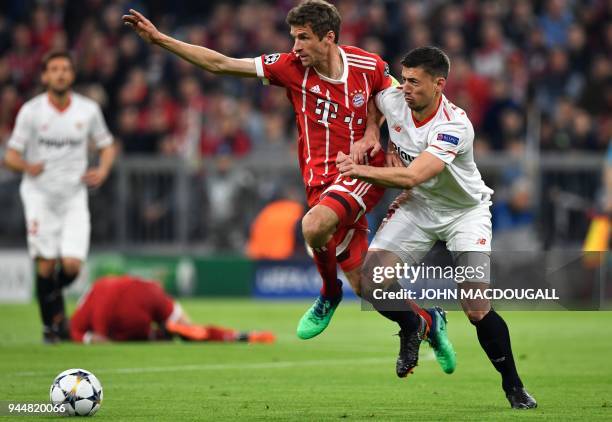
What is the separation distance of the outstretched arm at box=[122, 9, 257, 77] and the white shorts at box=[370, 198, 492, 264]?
1.45 metres

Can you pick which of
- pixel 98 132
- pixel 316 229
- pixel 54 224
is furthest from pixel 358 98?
pixel 54 224

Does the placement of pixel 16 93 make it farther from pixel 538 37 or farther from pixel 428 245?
pixel 428 245

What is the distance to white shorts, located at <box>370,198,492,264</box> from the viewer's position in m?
8.25

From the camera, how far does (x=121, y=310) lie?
40.4 feet

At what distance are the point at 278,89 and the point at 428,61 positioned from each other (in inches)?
526

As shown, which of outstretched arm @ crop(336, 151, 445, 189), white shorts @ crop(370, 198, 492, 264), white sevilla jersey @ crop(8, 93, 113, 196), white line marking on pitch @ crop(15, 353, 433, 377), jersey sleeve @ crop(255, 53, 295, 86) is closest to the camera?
outstretched arm @ crop(336, 151, 445, 189)

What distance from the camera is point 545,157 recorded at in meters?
18.7

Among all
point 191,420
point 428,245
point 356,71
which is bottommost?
point 191,420

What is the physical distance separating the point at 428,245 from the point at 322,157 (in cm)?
103

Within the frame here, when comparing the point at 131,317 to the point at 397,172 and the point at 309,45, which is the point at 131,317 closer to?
the point at 309,45

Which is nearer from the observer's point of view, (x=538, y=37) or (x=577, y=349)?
(x=577, y=349)

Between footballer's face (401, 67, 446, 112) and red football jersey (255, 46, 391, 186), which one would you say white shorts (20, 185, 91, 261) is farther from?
footballer's face (401, 67, 446, 112)

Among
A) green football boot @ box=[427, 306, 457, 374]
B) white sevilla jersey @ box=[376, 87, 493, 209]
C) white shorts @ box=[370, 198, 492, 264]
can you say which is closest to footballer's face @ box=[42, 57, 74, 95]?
white sevilla jersey @ box=[376, 87, 493, 209]

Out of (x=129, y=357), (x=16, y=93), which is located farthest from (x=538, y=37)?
(x=129, y=357)
